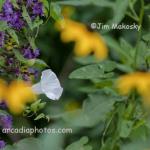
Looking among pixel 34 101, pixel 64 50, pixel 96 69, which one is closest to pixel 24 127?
pixel 34 101

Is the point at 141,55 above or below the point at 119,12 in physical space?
below

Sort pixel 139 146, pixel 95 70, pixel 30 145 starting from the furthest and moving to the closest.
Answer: pixel 95 70 → pixel 30 145 → pixel 139 146

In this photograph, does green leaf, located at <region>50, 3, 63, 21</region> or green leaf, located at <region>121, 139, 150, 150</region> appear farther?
green leaf, located at <region>50, 3, 63, 21</region>

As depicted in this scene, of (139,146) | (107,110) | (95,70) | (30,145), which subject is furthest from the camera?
(95,70)

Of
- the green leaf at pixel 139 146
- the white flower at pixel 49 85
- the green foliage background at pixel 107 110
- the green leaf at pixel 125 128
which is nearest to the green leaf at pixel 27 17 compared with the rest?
the green foliage background at pixel 107 110

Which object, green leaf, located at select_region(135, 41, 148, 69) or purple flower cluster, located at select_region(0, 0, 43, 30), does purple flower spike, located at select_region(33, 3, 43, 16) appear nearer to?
purple flower cluster, located at select_region(0, 0, 43, 30)

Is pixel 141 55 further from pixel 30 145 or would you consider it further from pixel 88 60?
pixel 30 145

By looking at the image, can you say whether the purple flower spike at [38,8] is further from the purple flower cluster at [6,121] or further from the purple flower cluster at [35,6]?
the purple flower cluster at [6,121]

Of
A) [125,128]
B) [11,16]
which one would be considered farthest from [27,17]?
[125,128]

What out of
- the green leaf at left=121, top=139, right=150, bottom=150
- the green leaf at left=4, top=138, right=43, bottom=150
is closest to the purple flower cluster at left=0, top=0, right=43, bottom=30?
the green leaf at left=4, top=138, right=43, bottom=150
